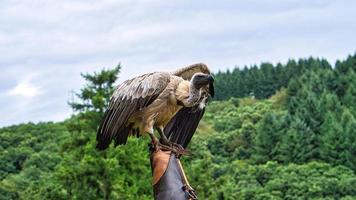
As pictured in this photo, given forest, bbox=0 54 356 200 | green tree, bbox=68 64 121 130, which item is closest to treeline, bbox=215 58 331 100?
forest, bbox=0 54 356 200

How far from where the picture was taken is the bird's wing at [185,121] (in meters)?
6.47

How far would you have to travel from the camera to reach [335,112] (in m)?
99.6

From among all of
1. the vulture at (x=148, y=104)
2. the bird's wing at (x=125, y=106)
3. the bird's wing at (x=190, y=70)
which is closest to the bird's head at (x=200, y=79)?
the vulture at (x=148, y=104)

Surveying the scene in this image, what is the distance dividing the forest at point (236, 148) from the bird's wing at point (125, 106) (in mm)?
21820

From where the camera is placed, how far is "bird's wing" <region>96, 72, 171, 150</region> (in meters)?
5.98

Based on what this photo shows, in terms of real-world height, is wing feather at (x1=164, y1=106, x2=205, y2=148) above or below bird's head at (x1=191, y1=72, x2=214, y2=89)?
below

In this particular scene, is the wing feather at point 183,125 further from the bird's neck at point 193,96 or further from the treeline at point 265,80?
the treeline at point 265,80

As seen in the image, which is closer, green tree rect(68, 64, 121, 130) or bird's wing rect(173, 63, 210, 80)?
bird's wing rect(173, 63, 210, 80)

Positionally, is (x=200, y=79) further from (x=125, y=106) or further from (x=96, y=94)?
(x=96, y=94)

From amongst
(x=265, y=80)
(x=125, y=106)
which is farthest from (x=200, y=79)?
(x=265, y=80)

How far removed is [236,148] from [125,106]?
8620 centimetres

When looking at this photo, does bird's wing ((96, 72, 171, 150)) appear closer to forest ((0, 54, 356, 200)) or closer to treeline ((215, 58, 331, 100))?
forest ((0, 54, 356, 200))

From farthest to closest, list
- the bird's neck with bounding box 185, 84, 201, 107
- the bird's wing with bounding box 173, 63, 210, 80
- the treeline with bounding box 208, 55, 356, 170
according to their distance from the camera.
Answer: the treeline with bounding box 208, 55, 356, 170
the bird's wing with bounding box 173, 63, 210, 80
the bird's neck with bounding box 185, 84, 201, 107

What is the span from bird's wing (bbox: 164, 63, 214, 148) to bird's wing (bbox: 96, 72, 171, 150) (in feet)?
1.43
